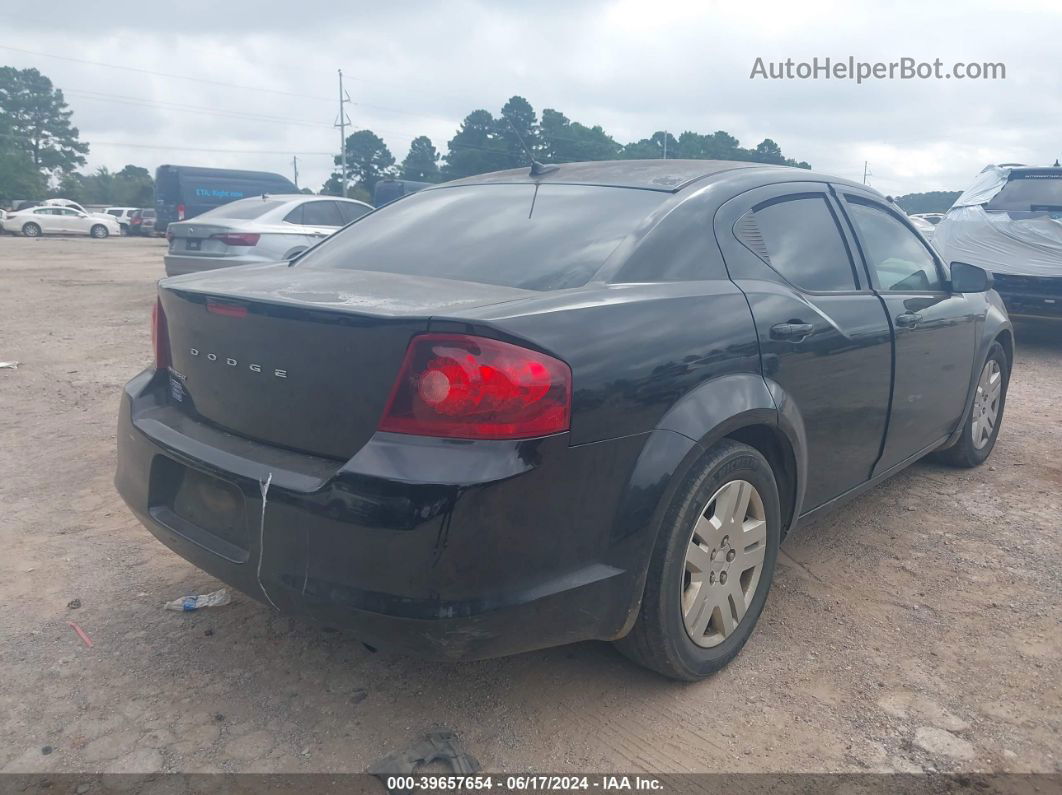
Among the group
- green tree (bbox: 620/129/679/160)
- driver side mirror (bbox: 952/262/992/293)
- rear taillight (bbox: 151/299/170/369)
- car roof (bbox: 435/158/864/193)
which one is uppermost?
green tree (bbox: 620/129/679/160)

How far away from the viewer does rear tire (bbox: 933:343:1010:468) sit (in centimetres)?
449

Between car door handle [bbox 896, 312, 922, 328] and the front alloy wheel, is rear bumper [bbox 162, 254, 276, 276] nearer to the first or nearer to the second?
the front alloy wheel

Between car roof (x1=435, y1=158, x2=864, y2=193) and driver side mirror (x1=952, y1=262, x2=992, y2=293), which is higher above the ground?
car roof (x1=435, y1=158, x2=864, y2=193)

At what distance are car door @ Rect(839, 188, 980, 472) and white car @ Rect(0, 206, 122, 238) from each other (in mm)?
37131

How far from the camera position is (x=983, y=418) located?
466 cm

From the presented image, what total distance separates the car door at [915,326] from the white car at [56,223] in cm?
3713

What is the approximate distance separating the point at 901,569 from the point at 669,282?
5.70 ft

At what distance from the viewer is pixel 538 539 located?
2.07 meters

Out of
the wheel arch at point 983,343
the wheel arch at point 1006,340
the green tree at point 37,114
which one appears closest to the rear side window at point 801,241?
the wheel arch at point 983,343

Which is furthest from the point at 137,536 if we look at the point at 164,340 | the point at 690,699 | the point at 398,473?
the point at 690,699

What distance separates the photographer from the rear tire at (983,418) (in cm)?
449

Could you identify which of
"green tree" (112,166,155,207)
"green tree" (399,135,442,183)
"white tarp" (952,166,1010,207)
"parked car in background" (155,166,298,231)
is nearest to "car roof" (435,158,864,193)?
"white tarp" (952,166,1010,207)

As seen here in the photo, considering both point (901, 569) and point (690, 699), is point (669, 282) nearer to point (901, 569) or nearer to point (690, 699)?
point (690, 699)

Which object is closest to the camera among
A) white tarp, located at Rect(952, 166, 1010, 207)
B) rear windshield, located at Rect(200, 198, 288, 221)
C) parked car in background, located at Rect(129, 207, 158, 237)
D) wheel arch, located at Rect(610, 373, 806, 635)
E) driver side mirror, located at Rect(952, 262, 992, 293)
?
wheel arch, located at Rect(610, 373, 806, 635)
